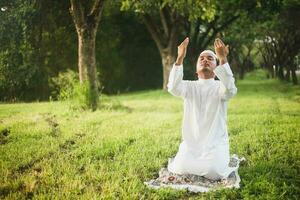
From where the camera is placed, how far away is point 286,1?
25.2 m

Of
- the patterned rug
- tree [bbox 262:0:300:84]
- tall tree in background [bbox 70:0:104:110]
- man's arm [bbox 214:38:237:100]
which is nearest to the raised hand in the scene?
man's arm [bbox 214:38:237:100]

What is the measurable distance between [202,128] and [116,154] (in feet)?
6.33

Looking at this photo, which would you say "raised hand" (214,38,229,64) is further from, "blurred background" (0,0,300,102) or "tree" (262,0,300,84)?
"tree" (262,0,300,84)

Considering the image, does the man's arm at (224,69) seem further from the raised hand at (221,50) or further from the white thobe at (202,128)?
the white thobe at (202,128)

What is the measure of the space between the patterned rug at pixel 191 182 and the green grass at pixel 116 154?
0.44 ft

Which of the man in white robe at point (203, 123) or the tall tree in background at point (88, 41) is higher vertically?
the tall tree in background at point (88, 41)

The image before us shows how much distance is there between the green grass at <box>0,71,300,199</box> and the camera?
6.02 m

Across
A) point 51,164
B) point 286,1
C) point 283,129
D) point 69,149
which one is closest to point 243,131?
point 283,129

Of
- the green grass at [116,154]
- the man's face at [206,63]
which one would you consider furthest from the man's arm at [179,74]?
the green grass at [116,154]

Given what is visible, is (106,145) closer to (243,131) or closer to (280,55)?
(243,131)

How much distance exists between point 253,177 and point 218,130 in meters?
0.84

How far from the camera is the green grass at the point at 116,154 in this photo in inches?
237

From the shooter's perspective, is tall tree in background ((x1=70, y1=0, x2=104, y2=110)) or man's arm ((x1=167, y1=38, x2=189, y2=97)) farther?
tall tree in background ((x1=70, y1=0, x2=104, y2=110))

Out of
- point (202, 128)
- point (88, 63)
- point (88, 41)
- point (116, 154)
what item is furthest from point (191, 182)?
point (88, 41)
